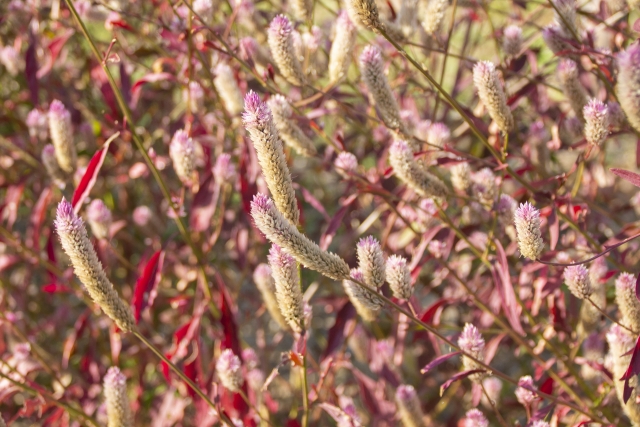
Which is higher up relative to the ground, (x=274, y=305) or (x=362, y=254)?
(x=362, y=254)

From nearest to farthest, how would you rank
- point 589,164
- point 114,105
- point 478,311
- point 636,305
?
1. point 636,305
2. point 478,311
3. point 114,105
4. point 589,164

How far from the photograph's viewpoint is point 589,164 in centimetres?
298

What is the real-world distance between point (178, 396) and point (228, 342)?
0.59 m

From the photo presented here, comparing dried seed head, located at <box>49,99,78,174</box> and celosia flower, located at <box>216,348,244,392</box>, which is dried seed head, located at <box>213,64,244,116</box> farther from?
celosia flower, located at <box>216,348,244,392</box>

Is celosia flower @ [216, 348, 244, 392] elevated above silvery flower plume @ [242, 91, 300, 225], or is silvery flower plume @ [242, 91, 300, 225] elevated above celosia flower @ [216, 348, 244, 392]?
silvery flower plume @ [242, 91, 300, 225]

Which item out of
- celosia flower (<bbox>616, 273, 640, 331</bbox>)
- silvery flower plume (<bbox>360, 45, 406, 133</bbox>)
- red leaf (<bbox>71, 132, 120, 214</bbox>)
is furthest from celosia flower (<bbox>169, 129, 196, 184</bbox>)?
→ celosia flower (<bbox>616, 273, 640, 331</bbox>)

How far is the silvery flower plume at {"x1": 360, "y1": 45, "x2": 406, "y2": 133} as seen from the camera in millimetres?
1679

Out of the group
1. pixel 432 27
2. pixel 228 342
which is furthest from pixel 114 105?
pixel 432 27

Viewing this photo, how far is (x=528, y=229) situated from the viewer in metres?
1.36

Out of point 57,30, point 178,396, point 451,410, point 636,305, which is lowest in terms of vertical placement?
point 451,410

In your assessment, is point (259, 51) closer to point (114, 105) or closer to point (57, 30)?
point (114, 105)

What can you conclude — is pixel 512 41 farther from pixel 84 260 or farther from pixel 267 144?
pixel 84 260

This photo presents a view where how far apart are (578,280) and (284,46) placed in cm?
86

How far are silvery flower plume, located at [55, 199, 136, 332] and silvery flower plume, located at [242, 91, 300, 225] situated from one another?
38 centimetres
